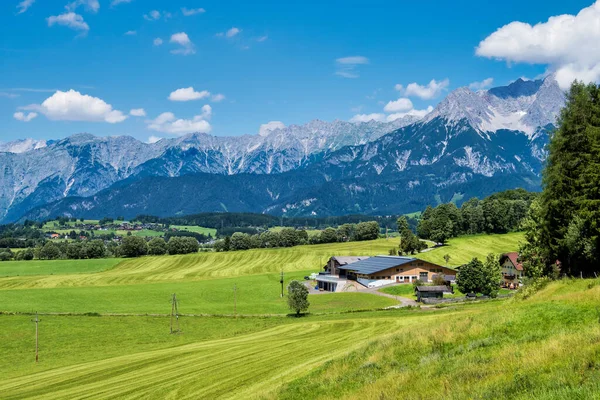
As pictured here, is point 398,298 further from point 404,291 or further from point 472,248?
point 472,248

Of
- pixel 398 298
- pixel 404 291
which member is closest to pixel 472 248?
pixel 404 291

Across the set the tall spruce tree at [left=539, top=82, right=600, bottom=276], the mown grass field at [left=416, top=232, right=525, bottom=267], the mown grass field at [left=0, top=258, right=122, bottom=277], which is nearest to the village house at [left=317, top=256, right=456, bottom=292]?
the mown grass field at [left=416, top=232, right=525, bottom=267]

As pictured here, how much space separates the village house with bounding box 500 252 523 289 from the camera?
362 feet

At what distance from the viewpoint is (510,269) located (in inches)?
4488

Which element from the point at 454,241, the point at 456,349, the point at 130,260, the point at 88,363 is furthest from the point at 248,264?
the point at 456,349

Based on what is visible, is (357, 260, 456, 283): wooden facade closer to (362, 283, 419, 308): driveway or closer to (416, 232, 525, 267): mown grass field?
(362, 283, 419, 308): driveway

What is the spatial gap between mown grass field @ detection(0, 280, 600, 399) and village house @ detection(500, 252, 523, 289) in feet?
221

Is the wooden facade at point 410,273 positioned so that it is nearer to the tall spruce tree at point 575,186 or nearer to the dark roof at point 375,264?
the dark roof at point 375,264

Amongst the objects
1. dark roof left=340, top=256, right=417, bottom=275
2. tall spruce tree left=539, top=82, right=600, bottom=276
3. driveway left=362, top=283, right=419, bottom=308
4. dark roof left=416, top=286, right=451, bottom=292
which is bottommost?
driveway left=362, top=283, right=419, bottom=308

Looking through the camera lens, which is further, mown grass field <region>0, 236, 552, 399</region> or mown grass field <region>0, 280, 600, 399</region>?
mown grass field <region>0, 236, 552, 399</region>

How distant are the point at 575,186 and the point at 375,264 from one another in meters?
81.5

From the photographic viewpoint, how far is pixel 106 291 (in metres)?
122

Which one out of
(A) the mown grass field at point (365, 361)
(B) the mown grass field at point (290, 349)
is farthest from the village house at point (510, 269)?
(A) the mown grass field at point (365, 361)

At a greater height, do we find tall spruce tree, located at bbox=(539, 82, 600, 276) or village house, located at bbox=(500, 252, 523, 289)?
tall spruce tree, located at bbox=(539, 82, 600, 276)
